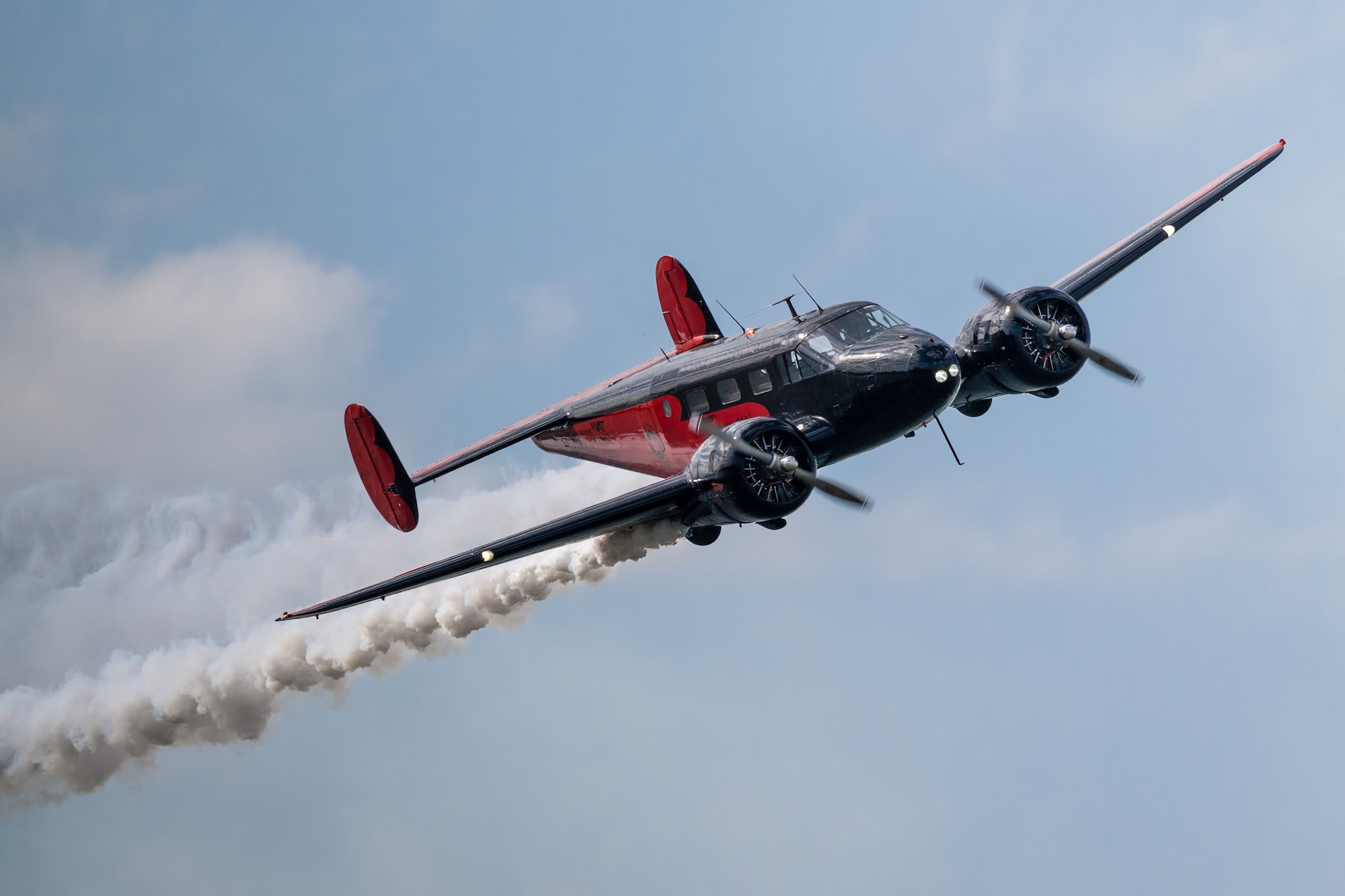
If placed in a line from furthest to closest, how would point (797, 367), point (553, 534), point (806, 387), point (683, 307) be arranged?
point (683, 307)
point (797, 367)
point (806, 387)
point (553, 534)

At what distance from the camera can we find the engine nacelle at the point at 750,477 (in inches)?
1123

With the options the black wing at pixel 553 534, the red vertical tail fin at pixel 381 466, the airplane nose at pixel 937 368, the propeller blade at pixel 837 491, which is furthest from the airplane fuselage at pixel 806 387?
the red vertical tail fin at pixel 381 466

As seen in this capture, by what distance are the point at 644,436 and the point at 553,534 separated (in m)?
6.31

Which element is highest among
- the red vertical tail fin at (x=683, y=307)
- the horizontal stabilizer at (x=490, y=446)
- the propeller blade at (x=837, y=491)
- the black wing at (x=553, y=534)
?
the red vertical tail fin at (x=683, y=307)

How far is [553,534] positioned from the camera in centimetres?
2942

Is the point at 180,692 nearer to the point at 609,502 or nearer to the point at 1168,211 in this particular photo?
the point at 609,502

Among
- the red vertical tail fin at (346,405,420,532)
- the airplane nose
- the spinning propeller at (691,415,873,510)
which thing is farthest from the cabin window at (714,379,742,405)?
the red vertical tail fin at (346,405,420,532)

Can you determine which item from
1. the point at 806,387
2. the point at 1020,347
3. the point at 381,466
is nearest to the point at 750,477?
the point at 806,387

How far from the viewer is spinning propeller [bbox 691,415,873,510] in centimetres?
2859

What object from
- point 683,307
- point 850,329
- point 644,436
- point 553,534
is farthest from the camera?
point 683,307

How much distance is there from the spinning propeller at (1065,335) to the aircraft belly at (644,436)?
252 inches

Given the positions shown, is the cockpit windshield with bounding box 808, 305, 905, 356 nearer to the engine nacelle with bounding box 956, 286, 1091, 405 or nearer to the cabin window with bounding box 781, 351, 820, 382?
the cabin window with bounding box 781, 351, 820, 382

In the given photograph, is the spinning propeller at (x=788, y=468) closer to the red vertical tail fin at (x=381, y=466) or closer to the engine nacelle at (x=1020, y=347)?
the engine nacelle at (x=1020, y=347)

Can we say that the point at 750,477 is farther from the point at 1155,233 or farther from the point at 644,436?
the point at 1155,233
